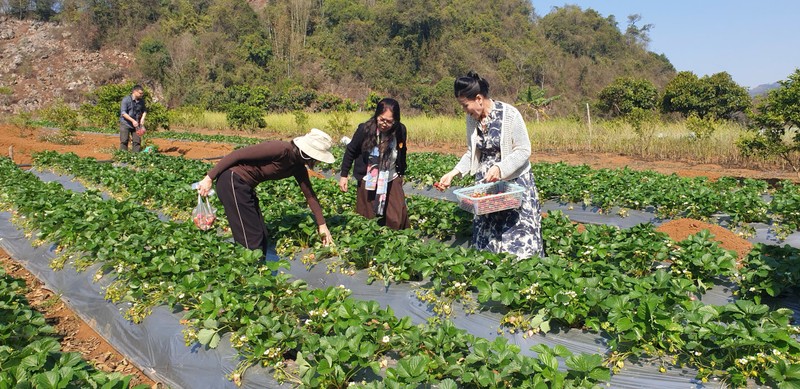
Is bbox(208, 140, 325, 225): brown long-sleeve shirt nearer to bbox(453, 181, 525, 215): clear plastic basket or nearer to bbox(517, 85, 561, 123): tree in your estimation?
bbox(453, 181, 525, 215): clear plastic basket

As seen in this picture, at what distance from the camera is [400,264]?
12.6 ft

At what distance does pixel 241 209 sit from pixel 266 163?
0.41m

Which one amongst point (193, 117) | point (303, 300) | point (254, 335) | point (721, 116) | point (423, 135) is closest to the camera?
point (254, 335)

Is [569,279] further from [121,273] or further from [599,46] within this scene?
[599,46]

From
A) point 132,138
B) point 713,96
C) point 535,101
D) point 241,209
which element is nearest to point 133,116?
point 132,138

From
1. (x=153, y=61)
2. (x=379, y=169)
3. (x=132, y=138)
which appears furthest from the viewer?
(x=153, y=61)

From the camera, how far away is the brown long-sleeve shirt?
3.95 m

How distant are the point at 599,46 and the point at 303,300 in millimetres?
44619

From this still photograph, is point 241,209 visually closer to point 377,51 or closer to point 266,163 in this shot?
point 266,163

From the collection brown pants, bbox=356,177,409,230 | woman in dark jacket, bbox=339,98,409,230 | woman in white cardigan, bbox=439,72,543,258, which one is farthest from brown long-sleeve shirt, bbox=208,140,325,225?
woman in white cardigan, bbox=439,72,543,258

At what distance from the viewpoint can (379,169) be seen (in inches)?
188

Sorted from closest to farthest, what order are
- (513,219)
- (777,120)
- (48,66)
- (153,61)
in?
(513,219) < (777,120) < (153,61) < (48,66)

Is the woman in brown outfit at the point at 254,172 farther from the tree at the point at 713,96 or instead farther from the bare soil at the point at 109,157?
the tree at the point at 713,96

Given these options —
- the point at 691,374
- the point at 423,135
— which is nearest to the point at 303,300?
the point at 691,374
